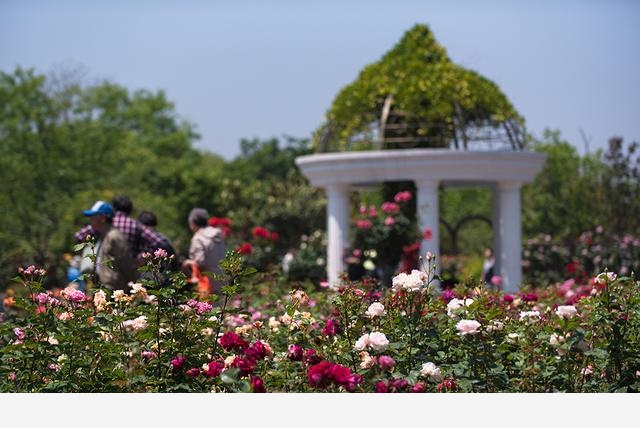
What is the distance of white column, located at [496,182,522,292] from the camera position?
13.5 m

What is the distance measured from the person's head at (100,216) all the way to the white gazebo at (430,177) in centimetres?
567

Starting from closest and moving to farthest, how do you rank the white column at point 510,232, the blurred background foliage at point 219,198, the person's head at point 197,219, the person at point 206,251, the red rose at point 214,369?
the red rose at point 214,369 < the person at point 206,251 < the person's head at point 197,219 < the white column at point 510,232 < the blurred background foliage at point 219,198

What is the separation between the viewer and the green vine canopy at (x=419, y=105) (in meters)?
13.7

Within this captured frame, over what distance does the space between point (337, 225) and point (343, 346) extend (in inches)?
356

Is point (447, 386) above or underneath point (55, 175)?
underneath

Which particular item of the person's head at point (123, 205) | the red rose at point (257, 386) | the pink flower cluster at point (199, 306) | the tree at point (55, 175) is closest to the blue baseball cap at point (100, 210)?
the person's head at point (123, 205)

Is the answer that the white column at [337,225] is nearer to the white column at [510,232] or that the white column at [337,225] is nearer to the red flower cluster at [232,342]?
the white column at [510,232]

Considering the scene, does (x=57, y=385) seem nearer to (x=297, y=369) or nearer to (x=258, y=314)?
(x=297, y=369)

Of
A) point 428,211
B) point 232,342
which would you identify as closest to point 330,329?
point 232,342

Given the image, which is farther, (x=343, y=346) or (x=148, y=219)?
(x=148, y=219)

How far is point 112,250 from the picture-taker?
7.25 m

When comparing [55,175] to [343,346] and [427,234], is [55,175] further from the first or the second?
[343,346]

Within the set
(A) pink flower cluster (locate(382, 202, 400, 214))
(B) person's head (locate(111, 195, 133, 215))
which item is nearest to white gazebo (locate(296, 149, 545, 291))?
(A) pink flower cluster (locate(382, 202, 400, 214))
